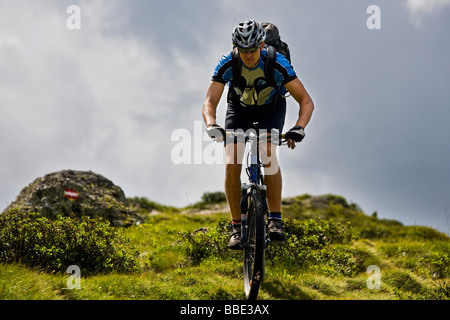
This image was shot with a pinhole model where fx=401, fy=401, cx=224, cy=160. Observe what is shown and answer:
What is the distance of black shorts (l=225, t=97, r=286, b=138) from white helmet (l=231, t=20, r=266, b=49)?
3.58 feet

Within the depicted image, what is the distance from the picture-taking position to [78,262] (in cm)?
723

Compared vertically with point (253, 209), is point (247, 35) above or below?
above

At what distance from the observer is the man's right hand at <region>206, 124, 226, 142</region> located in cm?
533

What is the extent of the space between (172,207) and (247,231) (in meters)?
22.3

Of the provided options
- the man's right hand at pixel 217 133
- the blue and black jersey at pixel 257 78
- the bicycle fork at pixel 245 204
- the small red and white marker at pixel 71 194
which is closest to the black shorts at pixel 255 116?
the blue and black jersey at pixel 257 78

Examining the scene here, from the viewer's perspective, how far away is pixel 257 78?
6.03 meters

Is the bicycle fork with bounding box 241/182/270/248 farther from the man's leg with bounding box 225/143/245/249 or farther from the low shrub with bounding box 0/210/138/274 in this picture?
the low shrub with bounding box 0/210/138/274

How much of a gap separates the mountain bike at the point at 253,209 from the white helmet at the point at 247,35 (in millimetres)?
1141

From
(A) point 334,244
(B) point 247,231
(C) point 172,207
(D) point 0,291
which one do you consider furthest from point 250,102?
(C) point 172,207

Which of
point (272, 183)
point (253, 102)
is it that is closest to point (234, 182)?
point (272, 183)

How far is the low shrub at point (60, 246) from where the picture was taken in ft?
22.4

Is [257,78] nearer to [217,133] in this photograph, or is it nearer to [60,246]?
[217,133]

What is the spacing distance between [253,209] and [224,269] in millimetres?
1896

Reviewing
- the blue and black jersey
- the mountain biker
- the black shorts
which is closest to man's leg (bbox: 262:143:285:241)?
the mountain biker
